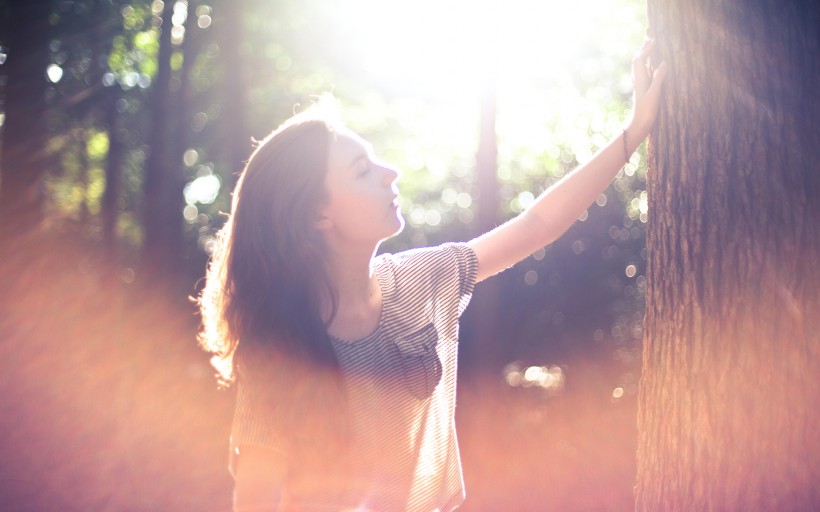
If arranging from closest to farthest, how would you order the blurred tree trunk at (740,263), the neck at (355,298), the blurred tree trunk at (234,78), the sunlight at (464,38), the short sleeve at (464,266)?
the blurred tree trunk at (740,263), the neck at (355,298), the short sleeve at (464,266), the sunlight at (464,38), the blurred tree trunk at (234,78)

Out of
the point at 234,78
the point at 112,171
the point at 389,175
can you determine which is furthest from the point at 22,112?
the point at 389,175

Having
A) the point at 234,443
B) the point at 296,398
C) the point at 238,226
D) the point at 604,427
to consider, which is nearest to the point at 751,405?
the point at 296,398

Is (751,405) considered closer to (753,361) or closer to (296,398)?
(753,361)

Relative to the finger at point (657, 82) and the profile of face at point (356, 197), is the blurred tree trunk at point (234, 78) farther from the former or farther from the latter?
the finger at point (657, 82)

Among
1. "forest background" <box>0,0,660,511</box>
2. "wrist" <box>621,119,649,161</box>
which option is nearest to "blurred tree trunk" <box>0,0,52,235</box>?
"forest background" <box>0,0,660,511</box>

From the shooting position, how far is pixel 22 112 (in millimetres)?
10414

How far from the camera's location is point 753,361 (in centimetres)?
255

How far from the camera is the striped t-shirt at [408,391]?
2.93m

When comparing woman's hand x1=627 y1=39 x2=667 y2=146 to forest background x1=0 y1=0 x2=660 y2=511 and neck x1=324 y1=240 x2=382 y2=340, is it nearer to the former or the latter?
neck x1=324 y1=240 x2=382 y2=340

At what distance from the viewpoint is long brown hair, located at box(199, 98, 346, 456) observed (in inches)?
119

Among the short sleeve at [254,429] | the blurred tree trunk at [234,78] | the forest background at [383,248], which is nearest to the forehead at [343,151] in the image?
the short sleeve at [254,429]

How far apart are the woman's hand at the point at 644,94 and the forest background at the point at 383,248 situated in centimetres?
724

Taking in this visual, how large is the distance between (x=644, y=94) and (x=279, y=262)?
159 centimetres

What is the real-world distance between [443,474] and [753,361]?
1.25m
